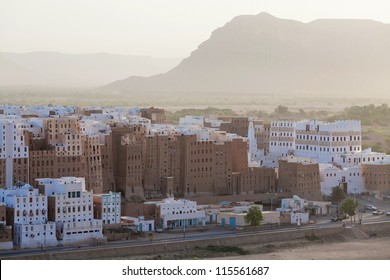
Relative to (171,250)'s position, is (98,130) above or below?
above

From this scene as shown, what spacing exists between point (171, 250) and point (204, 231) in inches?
123

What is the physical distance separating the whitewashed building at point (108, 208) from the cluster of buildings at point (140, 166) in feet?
0.09

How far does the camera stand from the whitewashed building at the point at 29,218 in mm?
32625

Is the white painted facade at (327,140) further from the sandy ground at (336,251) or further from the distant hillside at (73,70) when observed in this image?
the distant hillside at (73,70)

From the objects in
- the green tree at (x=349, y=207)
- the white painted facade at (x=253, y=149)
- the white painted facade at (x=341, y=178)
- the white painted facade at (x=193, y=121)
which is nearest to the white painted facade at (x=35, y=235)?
the green tree at (x=349, y=207)

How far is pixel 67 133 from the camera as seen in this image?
3838 centimetres

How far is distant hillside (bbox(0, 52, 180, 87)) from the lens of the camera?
130 meters

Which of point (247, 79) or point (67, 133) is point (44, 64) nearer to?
point (247, 79)

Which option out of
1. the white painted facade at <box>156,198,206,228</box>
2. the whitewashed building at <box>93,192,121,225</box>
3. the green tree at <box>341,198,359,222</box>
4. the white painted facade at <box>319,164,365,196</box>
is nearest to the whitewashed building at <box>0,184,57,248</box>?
the whitewashed building at <box>93,192,121,225</box>

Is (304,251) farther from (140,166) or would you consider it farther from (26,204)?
(26,204)

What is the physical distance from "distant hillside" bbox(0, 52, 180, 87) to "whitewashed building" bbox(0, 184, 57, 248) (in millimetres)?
86771

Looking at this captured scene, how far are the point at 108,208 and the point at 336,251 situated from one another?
6224 mm

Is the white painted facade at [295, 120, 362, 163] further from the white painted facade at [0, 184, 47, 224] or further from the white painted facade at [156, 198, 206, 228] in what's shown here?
the white painted facade at [0, 184, 47, 224]
